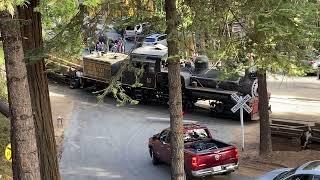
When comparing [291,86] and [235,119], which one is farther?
[291,86]

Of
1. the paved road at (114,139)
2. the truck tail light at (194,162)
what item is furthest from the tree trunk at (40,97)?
the paved road at (114,139)

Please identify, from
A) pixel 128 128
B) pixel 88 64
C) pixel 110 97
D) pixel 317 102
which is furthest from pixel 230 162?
pixel 88 64

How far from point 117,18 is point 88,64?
23451 mm

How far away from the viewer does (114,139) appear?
22125mm

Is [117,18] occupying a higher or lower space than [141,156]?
higher

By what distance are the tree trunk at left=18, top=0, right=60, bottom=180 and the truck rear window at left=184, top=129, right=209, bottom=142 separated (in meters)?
5.20

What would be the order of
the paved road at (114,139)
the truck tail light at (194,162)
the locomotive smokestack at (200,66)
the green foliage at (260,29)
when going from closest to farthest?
the green foliage at (260,29), the truck tail light at (194,162), the paved road at (114,139), the locomotive smokestack at (200,66)

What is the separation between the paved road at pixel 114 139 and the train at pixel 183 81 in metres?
0.78

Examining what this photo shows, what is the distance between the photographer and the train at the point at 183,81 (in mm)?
23922

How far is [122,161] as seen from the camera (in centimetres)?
1892

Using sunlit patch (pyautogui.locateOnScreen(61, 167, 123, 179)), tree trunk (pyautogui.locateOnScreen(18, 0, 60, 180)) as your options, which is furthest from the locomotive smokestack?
tree trunk (pyautogui.locateOnScreen(18, 0, 60, 180))

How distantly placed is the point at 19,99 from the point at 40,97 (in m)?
2.77

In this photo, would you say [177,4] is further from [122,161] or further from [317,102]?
[317,102]

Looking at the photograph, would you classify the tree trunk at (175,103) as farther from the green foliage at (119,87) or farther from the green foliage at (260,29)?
the green foliage at (119,87)
